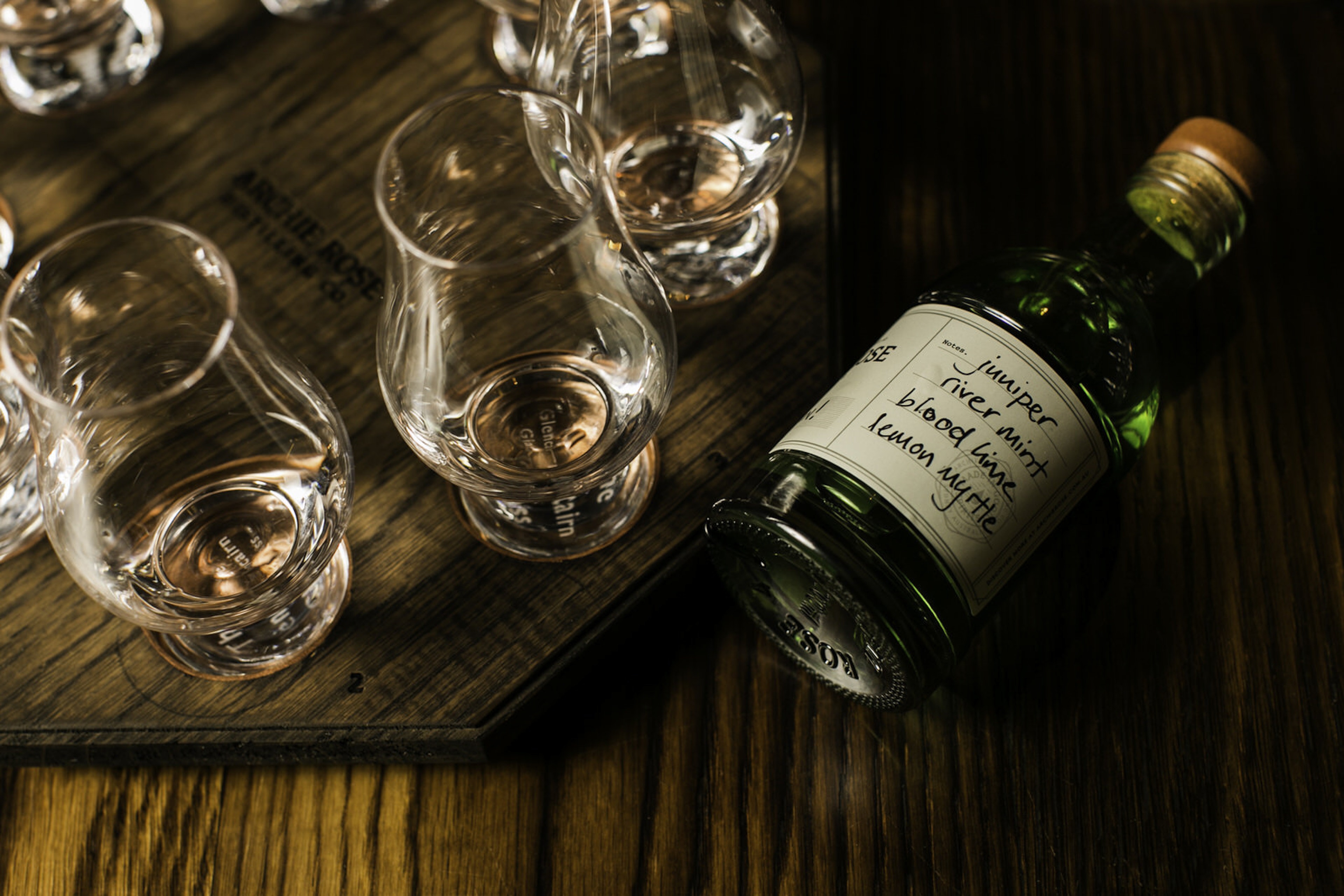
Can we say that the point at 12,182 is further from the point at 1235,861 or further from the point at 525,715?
the point at 1235,861

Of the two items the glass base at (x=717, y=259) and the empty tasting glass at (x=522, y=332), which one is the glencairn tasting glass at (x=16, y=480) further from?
the glass base at (x=717, y=259)

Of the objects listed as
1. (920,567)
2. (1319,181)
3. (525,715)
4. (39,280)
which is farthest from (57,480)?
(1319,181)

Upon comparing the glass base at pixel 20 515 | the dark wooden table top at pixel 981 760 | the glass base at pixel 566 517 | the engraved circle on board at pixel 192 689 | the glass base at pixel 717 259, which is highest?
the glass base at pixel 717 259

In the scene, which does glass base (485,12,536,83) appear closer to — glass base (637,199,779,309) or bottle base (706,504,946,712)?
glass base (637,199,779,309)

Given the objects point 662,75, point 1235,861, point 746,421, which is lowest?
point 1235,861

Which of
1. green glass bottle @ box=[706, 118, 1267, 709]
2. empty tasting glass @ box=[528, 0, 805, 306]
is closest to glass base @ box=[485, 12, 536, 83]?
empty tasting glass @ box=[528, 0, 805, 306]

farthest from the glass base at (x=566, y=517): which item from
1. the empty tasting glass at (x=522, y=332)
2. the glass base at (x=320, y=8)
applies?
the glass base at (x=320, y=8)
